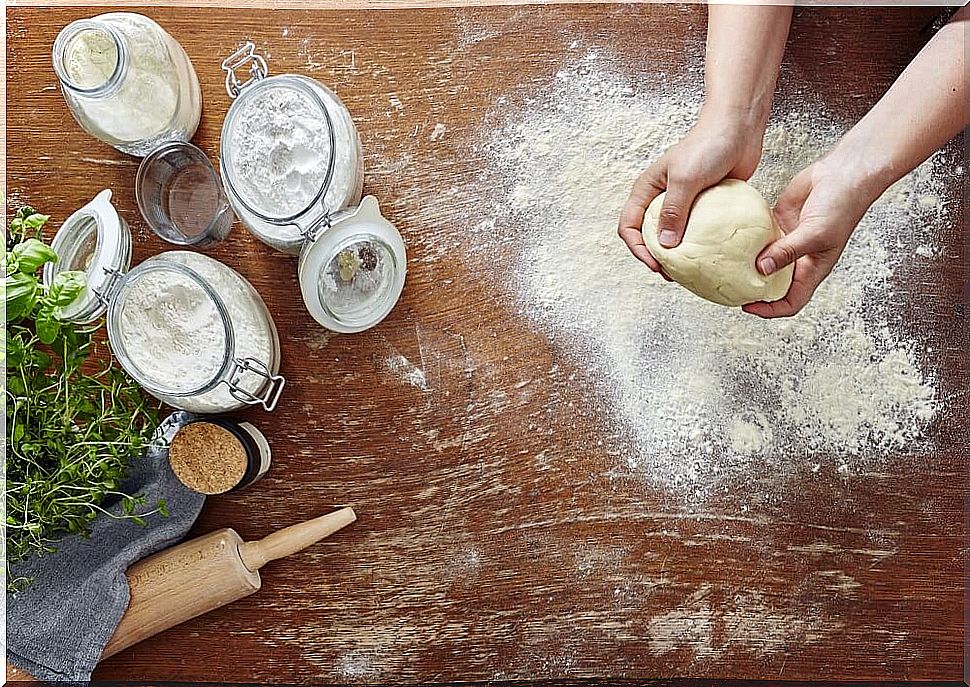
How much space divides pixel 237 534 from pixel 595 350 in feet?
1.56

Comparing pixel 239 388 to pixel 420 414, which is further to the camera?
pixel 420 414

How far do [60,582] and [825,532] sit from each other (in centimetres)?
89

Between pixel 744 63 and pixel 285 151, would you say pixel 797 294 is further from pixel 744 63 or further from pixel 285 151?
pixel 285 151

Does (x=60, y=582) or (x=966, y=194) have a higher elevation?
(x=966, y=194)

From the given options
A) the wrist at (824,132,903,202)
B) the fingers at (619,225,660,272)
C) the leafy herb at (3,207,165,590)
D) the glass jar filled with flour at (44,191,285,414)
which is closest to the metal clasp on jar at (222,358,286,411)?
the glass jar filled with flour at (44,191,285,414)

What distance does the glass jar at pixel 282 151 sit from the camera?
2.68 ft

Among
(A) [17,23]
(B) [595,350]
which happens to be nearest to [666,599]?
(B) [595,350]

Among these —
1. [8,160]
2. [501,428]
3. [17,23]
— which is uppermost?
[17,23]

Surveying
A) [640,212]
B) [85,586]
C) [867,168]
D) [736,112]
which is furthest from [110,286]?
[867,168]

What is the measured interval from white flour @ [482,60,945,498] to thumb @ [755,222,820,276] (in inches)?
5.4

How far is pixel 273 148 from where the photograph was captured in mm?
824

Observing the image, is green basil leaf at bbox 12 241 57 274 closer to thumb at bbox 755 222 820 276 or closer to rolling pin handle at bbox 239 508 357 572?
rolling pin handle at bbox 239 508 357 572

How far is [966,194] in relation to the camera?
94 centimetres

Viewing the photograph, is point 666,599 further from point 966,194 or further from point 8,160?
point 8,160
